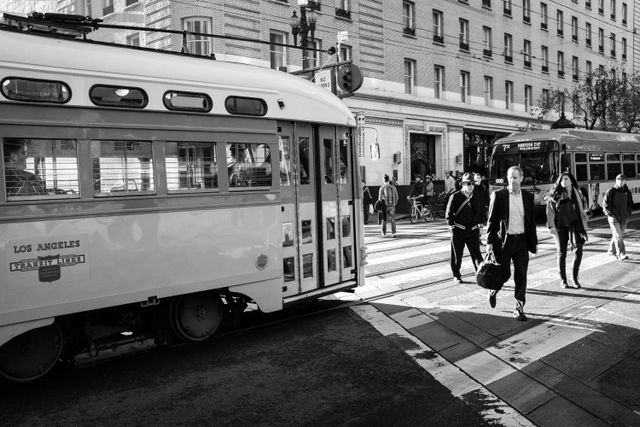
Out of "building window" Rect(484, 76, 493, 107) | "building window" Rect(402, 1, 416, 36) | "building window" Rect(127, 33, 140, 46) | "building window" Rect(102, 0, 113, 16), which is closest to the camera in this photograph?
"building window" Rect(127, 33, 140, 46)

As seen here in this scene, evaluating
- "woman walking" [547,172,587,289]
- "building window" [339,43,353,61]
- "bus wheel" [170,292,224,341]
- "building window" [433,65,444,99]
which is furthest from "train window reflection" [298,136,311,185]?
"building window" [433,65,444,99]

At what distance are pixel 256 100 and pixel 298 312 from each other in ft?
9.81

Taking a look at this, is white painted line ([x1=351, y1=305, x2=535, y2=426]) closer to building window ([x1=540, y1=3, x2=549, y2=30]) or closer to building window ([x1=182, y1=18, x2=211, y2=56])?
building window ([x1=182, y1=18, x2=211, y2=56])

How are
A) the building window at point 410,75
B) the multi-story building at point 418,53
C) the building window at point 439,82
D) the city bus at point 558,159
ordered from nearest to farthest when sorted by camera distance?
1. the city bus at point 558,159
2. the multi-story building at point 418,53
3. the building window at point 410,75
4. the building window at point 439,82

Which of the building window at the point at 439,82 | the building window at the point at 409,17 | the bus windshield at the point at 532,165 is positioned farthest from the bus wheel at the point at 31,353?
the building window at the point at 439,82

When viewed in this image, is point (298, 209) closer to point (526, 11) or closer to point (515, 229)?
point (515, 229)

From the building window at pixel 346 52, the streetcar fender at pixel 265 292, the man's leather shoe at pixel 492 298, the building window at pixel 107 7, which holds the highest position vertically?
the building window at pixel 107 7

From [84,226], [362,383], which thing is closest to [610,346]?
[362,383]

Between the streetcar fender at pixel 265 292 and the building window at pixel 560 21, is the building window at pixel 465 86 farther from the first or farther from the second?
the streetcar fender at pixel 265 292

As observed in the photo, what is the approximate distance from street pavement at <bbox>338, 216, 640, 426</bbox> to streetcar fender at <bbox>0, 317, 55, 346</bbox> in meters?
3.53

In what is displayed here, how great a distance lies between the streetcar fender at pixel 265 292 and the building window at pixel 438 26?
89.2 feet

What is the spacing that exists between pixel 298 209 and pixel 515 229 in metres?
2.69

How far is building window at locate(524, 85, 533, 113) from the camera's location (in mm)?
38603

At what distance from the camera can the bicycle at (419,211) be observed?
22.0 meters
